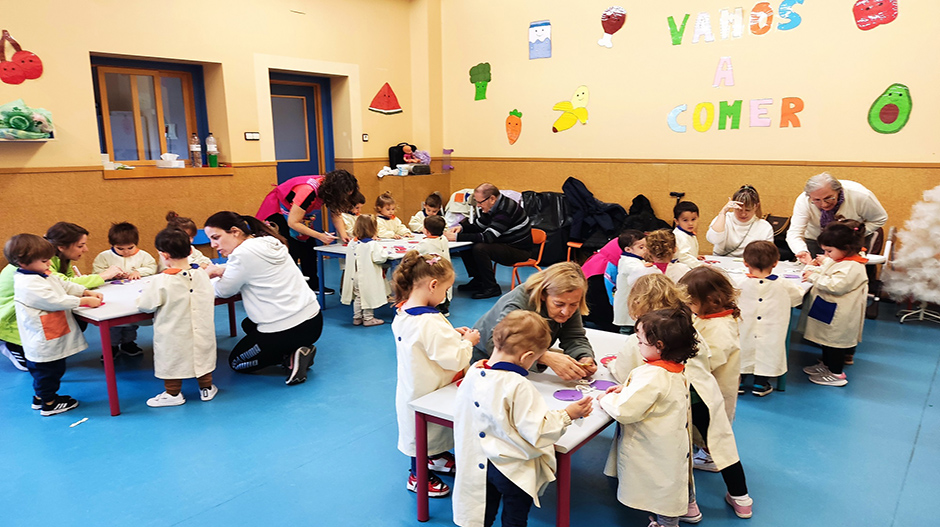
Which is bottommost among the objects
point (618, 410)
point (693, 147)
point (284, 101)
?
point (618, 410)

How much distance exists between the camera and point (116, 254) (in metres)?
4.34

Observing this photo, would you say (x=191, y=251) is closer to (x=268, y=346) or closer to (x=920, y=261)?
(x=268, y=346)

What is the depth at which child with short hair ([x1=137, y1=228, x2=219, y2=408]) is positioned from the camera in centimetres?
340

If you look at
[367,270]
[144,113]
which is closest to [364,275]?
[367,270]

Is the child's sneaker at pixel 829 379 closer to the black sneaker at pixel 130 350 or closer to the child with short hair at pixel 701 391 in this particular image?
the child with short hair at pixel 701 391


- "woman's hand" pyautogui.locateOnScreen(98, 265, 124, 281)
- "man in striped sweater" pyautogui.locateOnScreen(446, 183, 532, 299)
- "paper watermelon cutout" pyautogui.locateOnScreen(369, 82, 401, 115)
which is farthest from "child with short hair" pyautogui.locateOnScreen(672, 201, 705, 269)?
"paper watermelon cutout" pyautogui.locateOnScreen(369, 82, 401, 115)

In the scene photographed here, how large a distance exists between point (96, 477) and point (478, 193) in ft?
13.7

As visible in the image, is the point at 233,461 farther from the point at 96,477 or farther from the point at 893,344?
the point at 893,344

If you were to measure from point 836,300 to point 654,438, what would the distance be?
240cm

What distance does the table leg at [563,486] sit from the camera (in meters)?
2.02

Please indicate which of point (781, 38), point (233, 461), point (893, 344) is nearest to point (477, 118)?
point (781, 38)

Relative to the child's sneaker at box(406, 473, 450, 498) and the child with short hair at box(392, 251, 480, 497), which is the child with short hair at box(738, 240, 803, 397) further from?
the child's sneaker at box(406, 473, 450, 498)

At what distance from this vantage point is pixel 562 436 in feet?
6.68

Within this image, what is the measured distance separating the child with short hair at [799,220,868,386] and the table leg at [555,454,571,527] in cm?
264
